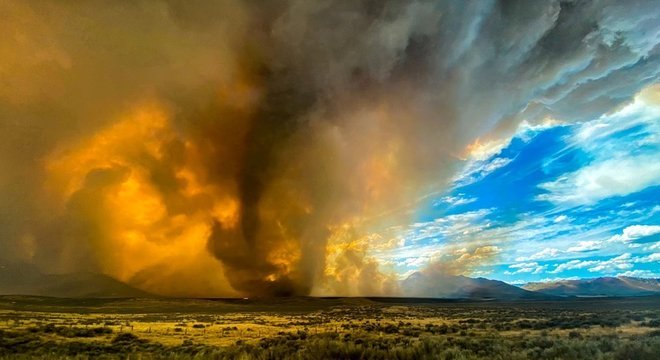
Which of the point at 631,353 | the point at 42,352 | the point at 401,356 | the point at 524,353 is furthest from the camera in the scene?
the point at 42,352

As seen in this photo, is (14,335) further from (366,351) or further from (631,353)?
(631,353)

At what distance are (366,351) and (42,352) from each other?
24382mm

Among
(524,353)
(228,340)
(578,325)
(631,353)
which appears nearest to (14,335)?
(228,340)

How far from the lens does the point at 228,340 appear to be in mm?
38844

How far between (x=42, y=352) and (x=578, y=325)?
172ft

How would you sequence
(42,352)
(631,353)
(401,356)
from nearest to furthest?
(631,353), (401,356), (42,352)

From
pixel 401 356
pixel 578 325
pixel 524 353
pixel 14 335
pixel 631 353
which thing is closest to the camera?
pixel 631 353

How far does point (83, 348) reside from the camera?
31438 mm

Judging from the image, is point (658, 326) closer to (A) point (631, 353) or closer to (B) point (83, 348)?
(A) point (631, 353)

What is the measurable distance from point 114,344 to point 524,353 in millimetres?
32387

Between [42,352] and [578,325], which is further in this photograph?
[578,325]

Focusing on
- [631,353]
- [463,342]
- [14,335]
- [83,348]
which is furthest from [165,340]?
[631,353]

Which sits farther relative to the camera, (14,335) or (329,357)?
(14,335)

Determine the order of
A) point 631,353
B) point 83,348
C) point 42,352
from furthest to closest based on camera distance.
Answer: point 83,348 → point 42,352 → point 631,353
